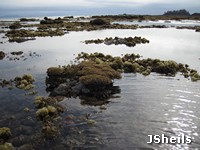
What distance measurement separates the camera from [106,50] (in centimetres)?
5766

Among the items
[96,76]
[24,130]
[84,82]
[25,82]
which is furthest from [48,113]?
[25,82]

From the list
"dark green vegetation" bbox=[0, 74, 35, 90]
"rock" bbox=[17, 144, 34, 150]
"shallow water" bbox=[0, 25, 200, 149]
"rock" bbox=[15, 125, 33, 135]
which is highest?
"dark green vegetation" bbox=[0, 74, 35, 90]

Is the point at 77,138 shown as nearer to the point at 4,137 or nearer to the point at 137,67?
the point at 4,137

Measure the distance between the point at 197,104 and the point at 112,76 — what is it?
39.7 ft

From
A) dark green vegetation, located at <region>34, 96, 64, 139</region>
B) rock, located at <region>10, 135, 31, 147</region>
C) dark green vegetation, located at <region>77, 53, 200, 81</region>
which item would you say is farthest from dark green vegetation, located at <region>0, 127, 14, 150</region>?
dark green vegetation, located at <region>77, 53, 200, 81</region>

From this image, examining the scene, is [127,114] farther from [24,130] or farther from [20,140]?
[20,140]

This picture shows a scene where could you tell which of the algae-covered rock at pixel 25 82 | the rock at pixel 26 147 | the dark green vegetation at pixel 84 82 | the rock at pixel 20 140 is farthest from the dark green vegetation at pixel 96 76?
the rock at pixel 26 147

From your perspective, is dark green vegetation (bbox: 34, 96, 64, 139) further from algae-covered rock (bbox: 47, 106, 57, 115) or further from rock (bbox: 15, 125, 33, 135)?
rock (bbox: 15, 125, 33, 135)

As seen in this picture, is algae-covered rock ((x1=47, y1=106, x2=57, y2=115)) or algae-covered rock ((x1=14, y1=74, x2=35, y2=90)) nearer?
algae-covered rock ((x1=47, y1=106, x2=57, y2=115))

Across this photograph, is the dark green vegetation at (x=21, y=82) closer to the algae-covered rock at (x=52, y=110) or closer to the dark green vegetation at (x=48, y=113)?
the dark green vegetation at (x=48, y=113)

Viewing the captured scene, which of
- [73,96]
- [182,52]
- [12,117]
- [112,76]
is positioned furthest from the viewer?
[182,52]

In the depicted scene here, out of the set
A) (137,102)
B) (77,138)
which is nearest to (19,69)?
(137,102)

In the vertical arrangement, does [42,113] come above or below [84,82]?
below

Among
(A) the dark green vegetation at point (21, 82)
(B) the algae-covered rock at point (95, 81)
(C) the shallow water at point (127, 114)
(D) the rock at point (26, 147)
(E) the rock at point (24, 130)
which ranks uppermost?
(B) the algae-covered rock at point (95, 81)
